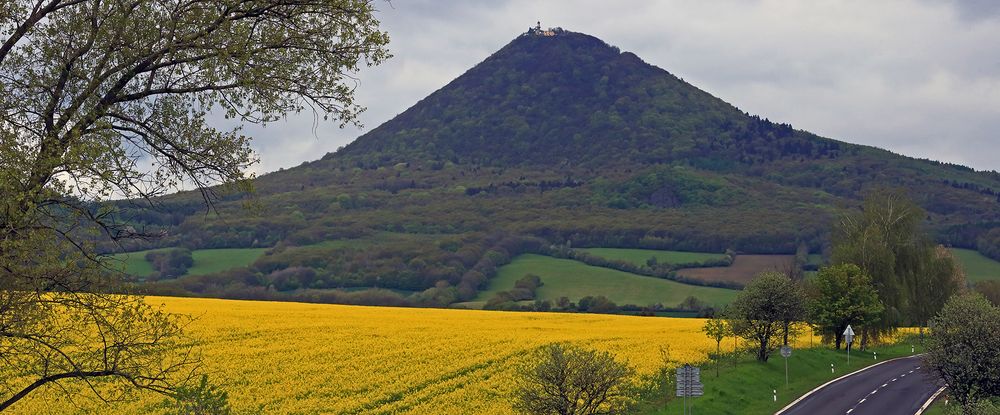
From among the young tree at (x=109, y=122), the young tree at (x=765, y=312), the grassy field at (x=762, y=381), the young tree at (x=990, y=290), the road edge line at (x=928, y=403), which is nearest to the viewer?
the young tree at (x=109, y=122)

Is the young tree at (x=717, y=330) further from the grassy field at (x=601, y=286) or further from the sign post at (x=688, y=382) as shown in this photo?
the grassy field at (x=601, y=286)

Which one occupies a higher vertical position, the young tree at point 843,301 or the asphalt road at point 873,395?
the young tree at point 843,301

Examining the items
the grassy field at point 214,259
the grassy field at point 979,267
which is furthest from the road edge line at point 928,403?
the grassy field at point 214,259

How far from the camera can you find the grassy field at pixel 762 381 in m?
47.0

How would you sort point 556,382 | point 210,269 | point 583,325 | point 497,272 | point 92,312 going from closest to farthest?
point 92,312 → point 556,382 → point 583,325 → point 210,269 → point 497,272

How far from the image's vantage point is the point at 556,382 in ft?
112

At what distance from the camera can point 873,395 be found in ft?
178

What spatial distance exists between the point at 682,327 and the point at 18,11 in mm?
76325

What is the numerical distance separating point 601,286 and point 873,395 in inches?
4085

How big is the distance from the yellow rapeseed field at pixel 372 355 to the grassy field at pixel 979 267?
4429 inches

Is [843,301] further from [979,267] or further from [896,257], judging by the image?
[979,267]

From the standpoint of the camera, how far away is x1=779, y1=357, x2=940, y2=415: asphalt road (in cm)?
4869

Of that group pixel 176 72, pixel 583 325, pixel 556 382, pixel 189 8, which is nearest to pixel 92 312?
pixel 176 72

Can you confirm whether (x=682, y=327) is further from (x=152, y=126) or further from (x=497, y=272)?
(x=497, y=272)
